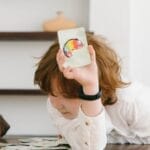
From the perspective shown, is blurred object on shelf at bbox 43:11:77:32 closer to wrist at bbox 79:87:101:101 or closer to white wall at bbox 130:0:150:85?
white wall at bbox 130:0:150:85

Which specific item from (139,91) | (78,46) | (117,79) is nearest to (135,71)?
(139,91)

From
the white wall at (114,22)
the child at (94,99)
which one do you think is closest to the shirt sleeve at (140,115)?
the child at (94,99)

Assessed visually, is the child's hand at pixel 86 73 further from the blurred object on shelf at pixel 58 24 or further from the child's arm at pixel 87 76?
the blurred object on shelf at pixel 58 24

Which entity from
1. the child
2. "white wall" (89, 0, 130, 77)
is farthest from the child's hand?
"white wall" (89, 0, 130, 77)

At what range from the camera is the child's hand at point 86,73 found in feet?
3.35

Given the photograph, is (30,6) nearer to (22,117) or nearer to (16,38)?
(16,38)

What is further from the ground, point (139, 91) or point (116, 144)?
point (139, 91)

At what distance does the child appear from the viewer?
42.1 inches

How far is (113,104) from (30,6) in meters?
1.68

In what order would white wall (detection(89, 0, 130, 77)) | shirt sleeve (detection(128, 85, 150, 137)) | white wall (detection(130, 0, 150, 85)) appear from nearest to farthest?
shirt sleeve (detection(128, 85, 150, 137))
white wall (detection(89, 0, 130, 77))
white wall (detection(130, 0, 150, 85))

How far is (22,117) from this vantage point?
2912 mm

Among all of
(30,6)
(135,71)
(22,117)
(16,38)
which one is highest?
(30,6)

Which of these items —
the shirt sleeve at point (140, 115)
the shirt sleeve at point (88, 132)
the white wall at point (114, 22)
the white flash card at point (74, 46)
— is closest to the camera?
the white flash card at point (74, 46)

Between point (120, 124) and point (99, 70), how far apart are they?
0.34 m
